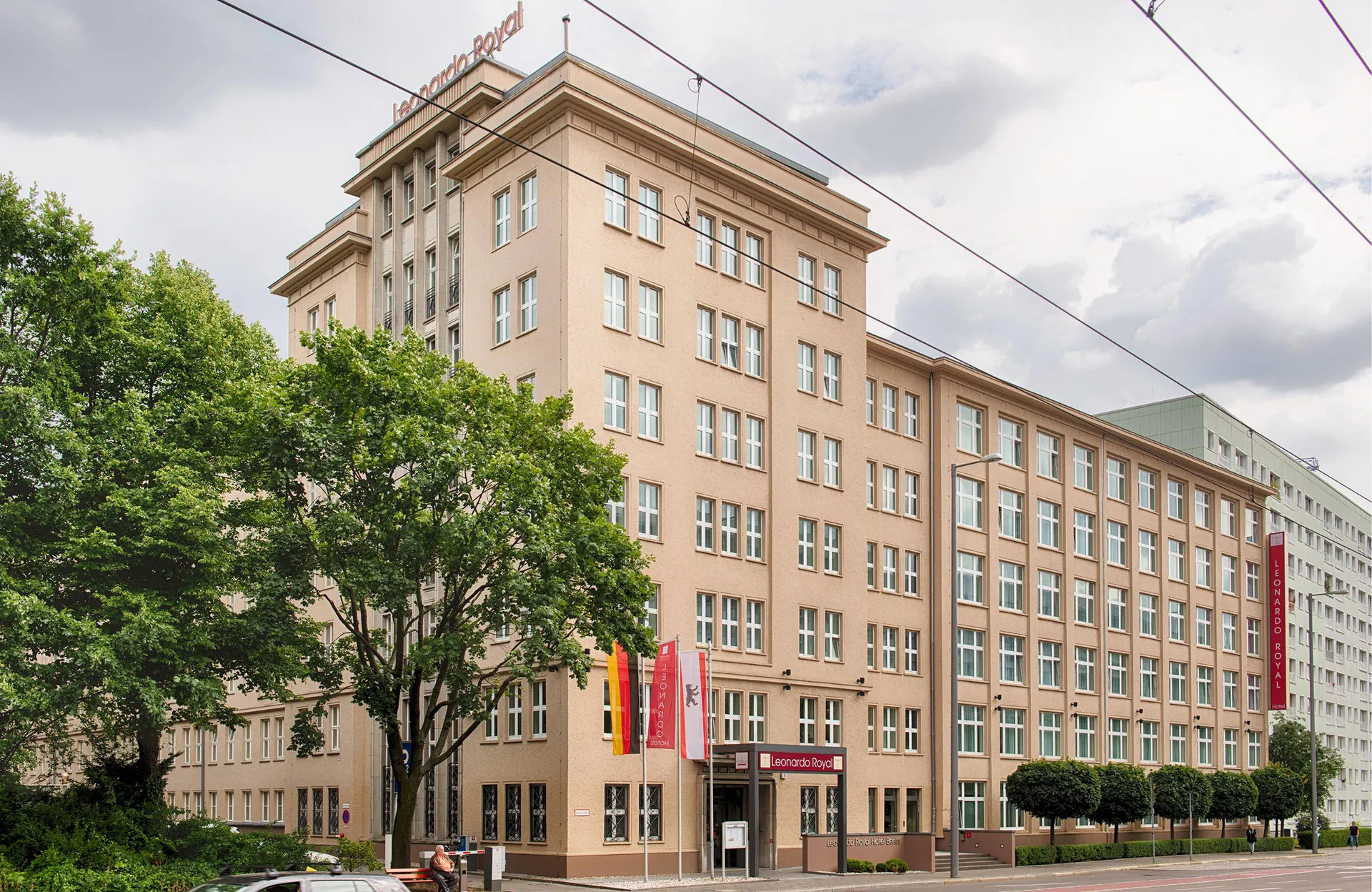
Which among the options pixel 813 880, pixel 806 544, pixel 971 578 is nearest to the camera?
pixel 813 880

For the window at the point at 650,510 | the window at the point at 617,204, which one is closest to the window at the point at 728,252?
the window at the point at 617,204

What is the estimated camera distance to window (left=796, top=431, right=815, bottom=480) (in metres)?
50.5

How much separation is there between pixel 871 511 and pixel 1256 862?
22698mm

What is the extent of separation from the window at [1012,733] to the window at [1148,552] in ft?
46.0

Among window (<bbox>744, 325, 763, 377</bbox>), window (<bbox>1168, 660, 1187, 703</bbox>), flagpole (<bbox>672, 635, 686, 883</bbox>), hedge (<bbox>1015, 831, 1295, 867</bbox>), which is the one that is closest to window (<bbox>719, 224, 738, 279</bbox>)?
window (<bbox>744, 325, 763, 377</bbox>)

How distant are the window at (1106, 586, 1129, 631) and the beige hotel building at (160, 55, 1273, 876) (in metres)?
0.19

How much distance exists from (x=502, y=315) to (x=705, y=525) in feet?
31.3

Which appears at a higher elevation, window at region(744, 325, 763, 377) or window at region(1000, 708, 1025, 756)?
window at region(744, 325, 763, 377)

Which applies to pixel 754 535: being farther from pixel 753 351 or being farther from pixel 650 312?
pixel 650 312

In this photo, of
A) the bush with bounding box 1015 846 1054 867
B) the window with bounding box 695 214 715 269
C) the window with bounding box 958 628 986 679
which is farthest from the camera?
the window with bounding box 958 628 986 679

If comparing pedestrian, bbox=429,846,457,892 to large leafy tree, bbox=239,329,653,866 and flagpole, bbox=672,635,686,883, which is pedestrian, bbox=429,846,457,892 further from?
flagpole, bbox=672,635,686,883

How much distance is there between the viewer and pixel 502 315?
4672cm

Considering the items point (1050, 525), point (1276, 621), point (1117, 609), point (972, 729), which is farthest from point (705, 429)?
point (1276, 621)

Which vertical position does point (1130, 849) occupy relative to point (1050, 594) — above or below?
below
